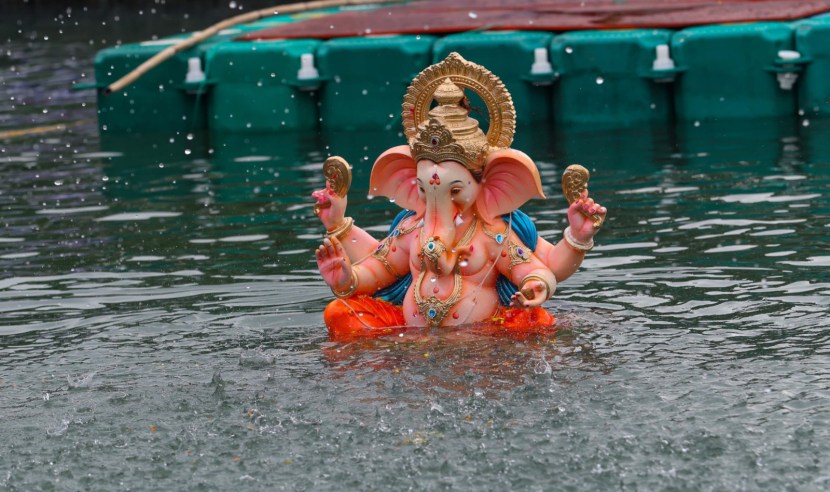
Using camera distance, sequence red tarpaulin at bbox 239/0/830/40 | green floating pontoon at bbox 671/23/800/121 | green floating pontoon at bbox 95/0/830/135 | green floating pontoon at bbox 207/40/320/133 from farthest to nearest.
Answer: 1. green floating pontoon at bbox 207/40/320/133
2. red tarpaulin at bbox 239/0/830/40
3. green floating pontoon at bbox 95/0/830/135
4. green floating pontoon at bbox 671/23/800/121

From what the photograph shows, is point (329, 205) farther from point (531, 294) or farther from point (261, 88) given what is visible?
point (261, 88)

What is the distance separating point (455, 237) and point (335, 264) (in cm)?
57

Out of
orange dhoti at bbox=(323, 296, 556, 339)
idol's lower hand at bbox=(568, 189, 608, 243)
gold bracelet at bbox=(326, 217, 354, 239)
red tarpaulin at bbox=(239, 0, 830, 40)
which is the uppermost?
red tarpaulin at bbox=(239, 0, 830, 40)

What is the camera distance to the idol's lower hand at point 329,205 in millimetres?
6770

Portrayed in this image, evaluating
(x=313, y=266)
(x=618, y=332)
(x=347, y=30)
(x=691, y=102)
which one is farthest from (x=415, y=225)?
(x=347, y=30)

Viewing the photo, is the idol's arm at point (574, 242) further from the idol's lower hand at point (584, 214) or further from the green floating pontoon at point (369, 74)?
the green floating pontoon at point (369, 74)

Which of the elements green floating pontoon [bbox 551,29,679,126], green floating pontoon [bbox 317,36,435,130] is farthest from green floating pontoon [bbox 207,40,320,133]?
green floating pontoon [bbox 551,29,679,126]

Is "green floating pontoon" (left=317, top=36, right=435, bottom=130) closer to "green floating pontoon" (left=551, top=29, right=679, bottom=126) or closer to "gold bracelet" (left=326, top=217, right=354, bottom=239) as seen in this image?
"green floating pontoon" (left=551, top=29, right=679, bottom=126)

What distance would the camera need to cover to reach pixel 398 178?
6.91 metres

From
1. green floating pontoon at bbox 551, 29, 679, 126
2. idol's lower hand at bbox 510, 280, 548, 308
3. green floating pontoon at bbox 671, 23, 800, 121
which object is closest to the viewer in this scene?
idol's lower hand at bbox 510, 280, 548, 308

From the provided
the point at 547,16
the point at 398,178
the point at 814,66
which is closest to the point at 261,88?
the point at 547,16

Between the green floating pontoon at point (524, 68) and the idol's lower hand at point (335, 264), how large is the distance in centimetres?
688

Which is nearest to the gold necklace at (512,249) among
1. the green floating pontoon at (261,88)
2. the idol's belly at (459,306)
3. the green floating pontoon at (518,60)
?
the idol's belly at (459,306)

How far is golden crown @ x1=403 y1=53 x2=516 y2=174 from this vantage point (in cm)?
654
